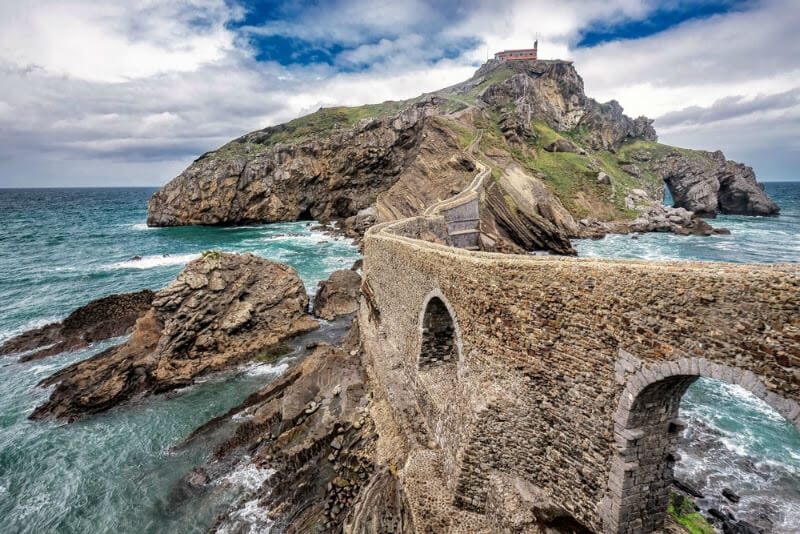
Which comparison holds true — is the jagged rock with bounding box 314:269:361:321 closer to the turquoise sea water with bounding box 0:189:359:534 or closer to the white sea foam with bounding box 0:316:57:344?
the turquoise sea water with bounding box 0:189:359:534

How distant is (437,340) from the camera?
13.2 meters

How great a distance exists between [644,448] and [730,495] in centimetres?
779

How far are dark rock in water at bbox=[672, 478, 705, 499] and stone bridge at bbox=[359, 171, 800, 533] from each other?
18.3 ft

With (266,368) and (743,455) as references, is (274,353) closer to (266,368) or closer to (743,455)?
(266,368)

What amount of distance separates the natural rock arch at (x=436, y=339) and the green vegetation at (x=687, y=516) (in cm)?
690

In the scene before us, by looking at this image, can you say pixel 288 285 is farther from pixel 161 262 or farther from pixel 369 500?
pixel 161 262

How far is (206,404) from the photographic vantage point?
58.3ft

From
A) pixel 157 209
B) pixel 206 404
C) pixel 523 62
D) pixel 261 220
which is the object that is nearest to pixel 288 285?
pixel 206 404

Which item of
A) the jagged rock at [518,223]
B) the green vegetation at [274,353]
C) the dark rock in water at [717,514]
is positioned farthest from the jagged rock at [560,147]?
the dark rock in water at [717,514]

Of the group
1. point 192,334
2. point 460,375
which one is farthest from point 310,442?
point 192,334

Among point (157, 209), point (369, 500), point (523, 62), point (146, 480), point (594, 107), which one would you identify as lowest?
point (146, 480)

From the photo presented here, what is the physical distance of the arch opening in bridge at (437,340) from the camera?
42.4ft

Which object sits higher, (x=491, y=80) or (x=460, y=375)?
(x=491, y=80)

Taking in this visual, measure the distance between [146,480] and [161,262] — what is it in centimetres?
3756
